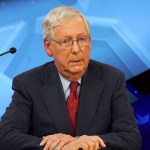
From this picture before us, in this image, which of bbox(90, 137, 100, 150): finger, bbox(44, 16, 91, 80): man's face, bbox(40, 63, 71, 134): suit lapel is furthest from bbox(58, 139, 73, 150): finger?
bbox(44, 16, 91, 80): man's face

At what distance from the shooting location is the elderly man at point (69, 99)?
6.38 ft

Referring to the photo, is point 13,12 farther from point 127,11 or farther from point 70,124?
point 70,124

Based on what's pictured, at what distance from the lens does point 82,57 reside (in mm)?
1973

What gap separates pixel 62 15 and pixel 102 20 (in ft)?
4.14

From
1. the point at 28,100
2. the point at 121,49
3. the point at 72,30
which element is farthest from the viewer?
the point at 121,49

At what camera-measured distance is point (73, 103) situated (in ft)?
6.91

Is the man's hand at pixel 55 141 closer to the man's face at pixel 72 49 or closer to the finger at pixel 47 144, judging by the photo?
the finger at pixel 47 144

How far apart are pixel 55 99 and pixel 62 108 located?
0.07m

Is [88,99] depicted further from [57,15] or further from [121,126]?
[57,15]

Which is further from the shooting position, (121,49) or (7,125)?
(121,49)

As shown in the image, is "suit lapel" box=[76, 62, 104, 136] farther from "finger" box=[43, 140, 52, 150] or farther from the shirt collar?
"finger" box=[43, 140, 52, 150]

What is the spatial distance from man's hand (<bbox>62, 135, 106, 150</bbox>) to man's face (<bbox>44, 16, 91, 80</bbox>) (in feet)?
1.24

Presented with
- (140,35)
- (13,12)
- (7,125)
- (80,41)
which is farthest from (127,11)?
(7,125)

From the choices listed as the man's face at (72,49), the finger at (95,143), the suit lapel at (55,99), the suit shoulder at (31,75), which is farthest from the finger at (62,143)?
the suit shoulder at (31,75)
